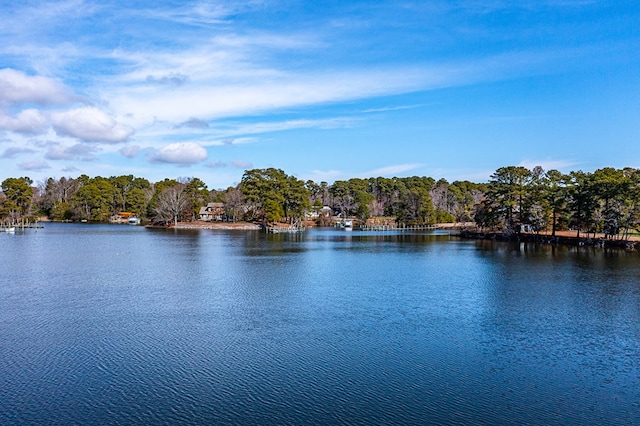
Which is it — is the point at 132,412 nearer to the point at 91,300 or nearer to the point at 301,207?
the point at 91,300

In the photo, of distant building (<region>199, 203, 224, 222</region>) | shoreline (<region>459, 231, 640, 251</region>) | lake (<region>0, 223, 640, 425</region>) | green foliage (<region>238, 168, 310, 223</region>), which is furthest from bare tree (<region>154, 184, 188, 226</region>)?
lake (<region>0, 223, 640, 425</region>)

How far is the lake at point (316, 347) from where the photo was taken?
33.2 ft

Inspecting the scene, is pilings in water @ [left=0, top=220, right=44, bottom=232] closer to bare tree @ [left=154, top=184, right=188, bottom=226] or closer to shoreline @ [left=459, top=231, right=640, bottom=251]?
bare tree @ [left=154, top=184, right=188, bottom=226]

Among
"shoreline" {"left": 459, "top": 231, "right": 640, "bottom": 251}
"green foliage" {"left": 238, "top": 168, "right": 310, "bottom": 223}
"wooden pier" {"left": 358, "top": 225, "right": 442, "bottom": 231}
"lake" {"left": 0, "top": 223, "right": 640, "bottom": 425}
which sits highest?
"green foliage" {"left": 238, "top": 168, "right": 310, "bottom": 223}

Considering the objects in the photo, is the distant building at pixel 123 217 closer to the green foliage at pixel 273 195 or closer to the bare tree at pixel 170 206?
the bare tree at pixel 170 206

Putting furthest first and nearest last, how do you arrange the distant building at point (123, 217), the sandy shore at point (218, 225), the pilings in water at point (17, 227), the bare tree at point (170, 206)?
the distant building at point (123, 217)
the bare tree at point (170, 206)
the sandy shore at point (218, 225)
the pilings in water at point (17, 227)

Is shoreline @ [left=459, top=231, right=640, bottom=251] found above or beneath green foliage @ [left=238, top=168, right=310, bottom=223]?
beneath

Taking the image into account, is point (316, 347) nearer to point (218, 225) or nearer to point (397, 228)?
point (218, 225)

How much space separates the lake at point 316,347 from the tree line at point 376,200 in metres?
20.0

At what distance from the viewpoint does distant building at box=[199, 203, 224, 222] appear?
8781 cm

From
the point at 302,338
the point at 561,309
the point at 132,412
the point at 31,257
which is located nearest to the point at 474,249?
the point at 561,309

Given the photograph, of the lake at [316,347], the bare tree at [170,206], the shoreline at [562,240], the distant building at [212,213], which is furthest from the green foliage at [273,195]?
the lake at [316,347]

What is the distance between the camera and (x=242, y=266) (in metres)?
30.8

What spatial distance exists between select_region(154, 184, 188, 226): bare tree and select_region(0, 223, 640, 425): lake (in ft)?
168
